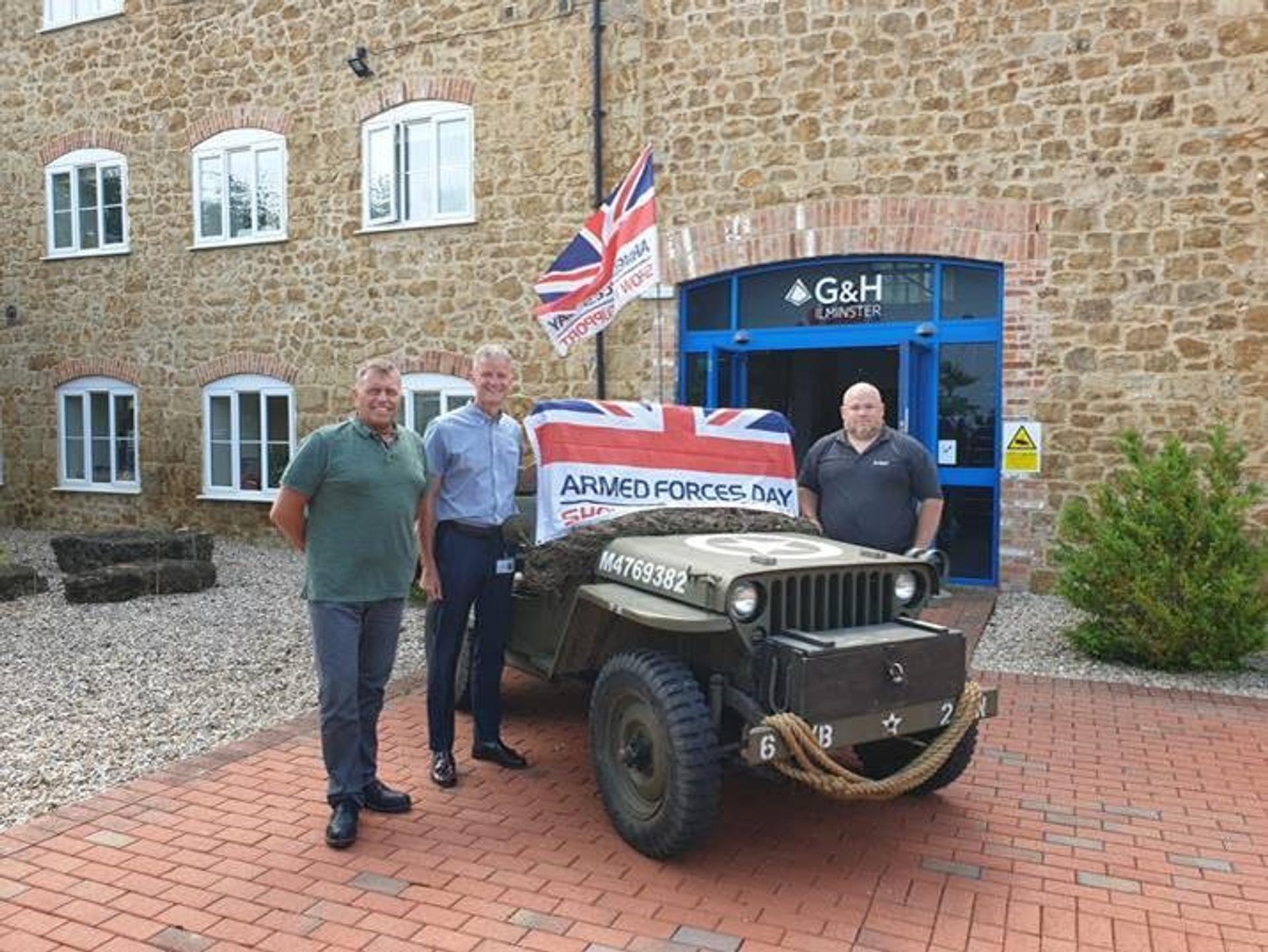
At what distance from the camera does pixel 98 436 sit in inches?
576

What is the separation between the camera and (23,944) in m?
3.27

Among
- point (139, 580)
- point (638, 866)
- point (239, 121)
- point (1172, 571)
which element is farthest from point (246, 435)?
point (638, 866)

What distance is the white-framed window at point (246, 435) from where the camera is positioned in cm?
1325

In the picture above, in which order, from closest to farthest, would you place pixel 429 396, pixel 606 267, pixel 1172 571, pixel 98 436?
pixel 1172 571 < pixel 606 267 < pixel 429 396 < pixel 98 436

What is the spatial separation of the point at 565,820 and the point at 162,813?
169 centimetres

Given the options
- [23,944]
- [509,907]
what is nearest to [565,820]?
[509,907]

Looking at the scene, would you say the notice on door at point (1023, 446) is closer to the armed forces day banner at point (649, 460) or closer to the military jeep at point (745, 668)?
the armed forces day banner at point (649, 460)

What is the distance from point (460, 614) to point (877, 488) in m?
2.31

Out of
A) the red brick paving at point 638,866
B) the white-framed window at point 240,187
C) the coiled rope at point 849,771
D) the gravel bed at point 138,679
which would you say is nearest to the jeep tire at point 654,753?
the red brick paving at point 638,866

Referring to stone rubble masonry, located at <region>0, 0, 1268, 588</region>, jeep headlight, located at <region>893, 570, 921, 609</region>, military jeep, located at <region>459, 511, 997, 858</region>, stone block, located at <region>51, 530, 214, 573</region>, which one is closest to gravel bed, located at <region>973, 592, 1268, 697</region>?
stone rubble masonry, located at <region>0, 0, 1268, 588</region>

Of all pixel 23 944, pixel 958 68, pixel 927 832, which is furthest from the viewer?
pixel 958 68

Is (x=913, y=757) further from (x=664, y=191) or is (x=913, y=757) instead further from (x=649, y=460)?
(x=664, y=191)

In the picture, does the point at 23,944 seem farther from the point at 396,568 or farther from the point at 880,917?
the point at 880,917

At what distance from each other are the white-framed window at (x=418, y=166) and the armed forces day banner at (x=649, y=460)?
24.3 ft
